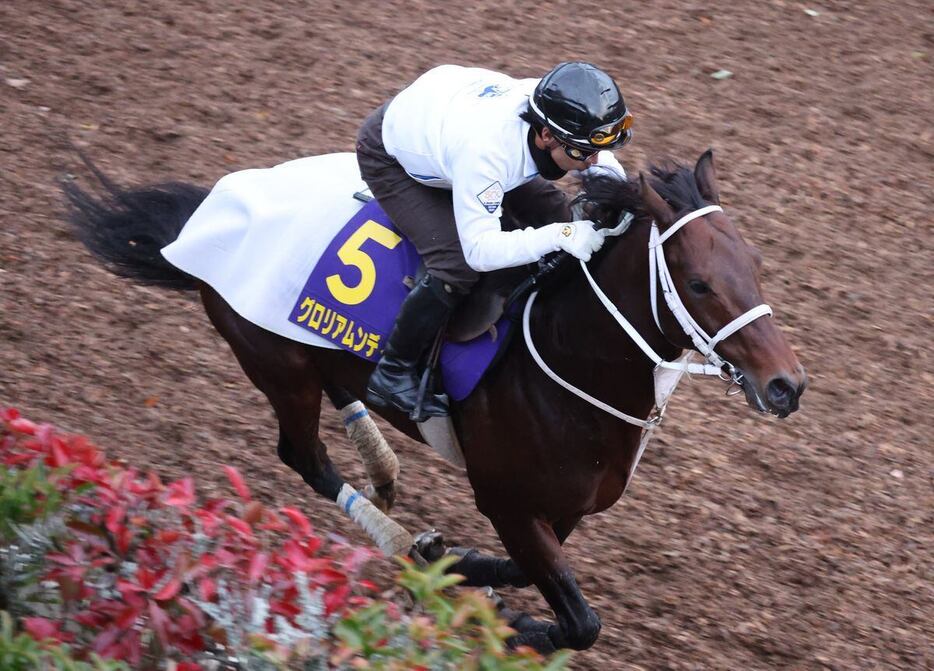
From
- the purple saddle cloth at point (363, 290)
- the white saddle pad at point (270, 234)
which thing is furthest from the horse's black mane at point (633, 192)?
the white saddle pad at point (270, 234)

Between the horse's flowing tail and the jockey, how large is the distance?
126 centimetres

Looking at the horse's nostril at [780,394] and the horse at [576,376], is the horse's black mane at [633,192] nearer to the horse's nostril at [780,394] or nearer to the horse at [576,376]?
the horse at [576,376]

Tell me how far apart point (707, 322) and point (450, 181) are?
1146 millimetres

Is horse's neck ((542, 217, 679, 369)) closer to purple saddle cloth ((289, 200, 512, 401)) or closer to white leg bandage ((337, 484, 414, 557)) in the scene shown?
purple saddle cloth ((289, 200, 512, 401))

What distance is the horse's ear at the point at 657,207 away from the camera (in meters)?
3.82

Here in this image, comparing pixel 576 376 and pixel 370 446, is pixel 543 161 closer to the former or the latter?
pixel 576 376

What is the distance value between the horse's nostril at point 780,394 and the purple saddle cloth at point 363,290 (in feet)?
4.14

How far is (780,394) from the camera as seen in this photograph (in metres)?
3.59

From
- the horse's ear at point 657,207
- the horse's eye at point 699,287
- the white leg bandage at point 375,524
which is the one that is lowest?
the white leg bandage at point 375,524

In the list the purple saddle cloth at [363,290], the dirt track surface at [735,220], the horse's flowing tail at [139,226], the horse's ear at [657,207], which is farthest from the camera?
the horse's flowing tail at [139,226]

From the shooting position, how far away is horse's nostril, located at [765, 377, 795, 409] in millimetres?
3586

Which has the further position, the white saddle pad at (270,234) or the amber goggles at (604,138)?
the white saddle pad at (270,234)

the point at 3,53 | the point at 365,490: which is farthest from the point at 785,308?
the point at 3,53

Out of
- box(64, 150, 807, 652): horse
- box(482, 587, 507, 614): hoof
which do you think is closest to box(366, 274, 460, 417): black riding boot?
box(64, 150, 807, 652): horse
